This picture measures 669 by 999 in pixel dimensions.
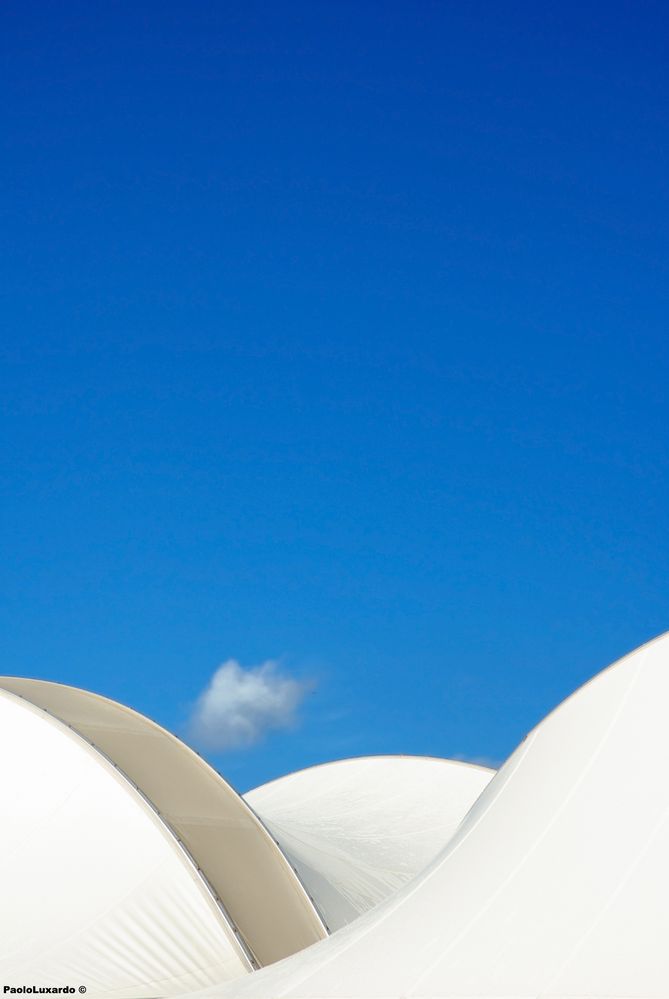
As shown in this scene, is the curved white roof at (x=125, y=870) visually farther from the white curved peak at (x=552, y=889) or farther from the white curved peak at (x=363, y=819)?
the white curved peak at (x=552, y=889)

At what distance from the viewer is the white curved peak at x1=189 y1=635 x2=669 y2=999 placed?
10.1 m

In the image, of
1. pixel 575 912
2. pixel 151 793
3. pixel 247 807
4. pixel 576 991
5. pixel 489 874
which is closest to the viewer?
pixel 576 991

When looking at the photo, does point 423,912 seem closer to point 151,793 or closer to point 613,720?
point 613,720

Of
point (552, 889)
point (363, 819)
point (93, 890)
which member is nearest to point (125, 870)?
point (93, 890)

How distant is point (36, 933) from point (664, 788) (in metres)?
10.6

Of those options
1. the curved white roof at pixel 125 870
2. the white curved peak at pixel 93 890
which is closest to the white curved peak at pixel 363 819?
the curved white roof at pixel 125 870

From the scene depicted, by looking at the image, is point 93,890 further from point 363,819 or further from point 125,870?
point 363,819

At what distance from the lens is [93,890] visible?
18078 millimetres

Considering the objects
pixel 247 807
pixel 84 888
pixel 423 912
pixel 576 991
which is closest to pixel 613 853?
pixel 576 991

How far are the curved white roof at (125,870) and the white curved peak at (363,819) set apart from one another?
1330 millimetres

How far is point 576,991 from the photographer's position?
9.84m

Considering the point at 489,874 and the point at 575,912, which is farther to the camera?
the point at 489,874

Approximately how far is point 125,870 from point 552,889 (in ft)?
30.1

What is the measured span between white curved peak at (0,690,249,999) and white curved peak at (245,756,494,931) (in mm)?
2630
